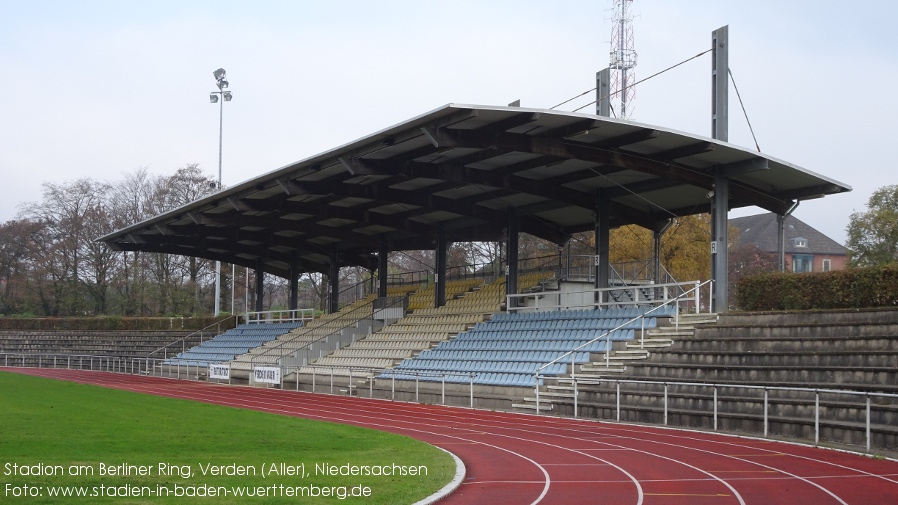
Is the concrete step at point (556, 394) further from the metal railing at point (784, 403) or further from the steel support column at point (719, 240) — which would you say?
the steel support column at point (719, 240)

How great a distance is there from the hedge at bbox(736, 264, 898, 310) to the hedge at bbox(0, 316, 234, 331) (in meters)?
35.2

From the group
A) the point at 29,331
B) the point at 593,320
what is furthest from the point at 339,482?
the point at 29,331

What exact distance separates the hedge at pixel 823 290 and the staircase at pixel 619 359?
1.35 metres

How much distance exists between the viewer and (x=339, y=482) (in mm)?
9992

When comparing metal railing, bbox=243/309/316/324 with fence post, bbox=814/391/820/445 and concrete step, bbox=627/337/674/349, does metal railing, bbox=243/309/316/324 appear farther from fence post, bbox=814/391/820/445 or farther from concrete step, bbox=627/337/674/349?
fence post, bbox=814/391/820/445

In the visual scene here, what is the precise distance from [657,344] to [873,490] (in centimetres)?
1168

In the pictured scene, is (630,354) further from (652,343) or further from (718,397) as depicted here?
(718,397)

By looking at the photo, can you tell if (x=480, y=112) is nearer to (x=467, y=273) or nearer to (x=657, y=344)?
(x=657, y=344)

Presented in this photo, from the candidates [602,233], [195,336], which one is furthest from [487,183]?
[195,336]

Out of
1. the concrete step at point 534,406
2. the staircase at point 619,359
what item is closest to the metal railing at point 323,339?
the concrete step at point 534,406

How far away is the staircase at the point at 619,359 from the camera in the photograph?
72.4 feet

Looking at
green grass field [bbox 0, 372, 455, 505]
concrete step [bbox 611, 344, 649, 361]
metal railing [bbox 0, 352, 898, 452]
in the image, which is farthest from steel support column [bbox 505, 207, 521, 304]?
green grass field [bbox 0, 372, 455, 505]

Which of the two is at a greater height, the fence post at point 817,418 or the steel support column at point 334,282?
the steel support column at point 334,282

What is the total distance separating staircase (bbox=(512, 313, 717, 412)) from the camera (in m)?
22.1
